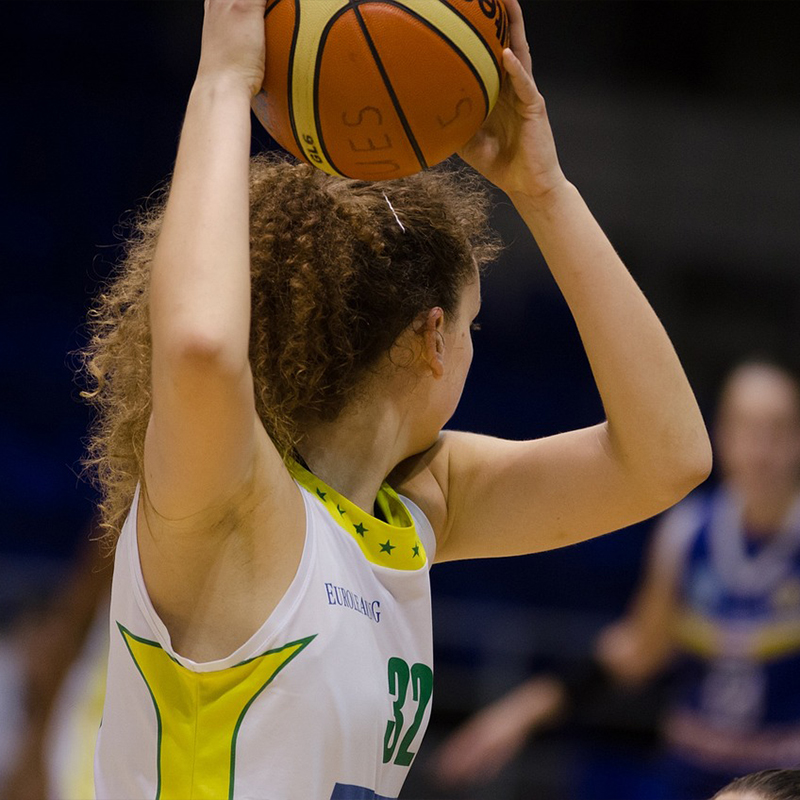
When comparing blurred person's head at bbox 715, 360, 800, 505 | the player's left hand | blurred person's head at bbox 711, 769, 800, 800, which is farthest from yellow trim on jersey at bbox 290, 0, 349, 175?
blurred person's head at bbox 715, 360, 800, 505

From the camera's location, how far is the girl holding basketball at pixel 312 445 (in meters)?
1.50

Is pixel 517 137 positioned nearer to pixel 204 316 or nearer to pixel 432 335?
pixel 432 335

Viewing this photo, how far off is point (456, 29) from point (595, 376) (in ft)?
1.85

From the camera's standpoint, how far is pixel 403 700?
182cm

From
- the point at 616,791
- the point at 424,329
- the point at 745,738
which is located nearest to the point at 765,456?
the point at 745,738

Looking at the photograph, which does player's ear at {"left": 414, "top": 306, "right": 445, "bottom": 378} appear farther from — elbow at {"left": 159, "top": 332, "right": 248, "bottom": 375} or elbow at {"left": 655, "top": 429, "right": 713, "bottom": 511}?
elbow at {"left": 159, "top": 332, "right": 248, "bottom": 375}

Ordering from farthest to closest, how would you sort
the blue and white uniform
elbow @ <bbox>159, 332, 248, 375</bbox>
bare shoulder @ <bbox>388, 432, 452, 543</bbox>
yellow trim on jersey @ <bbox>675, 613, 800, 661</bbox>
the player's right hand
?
yellow trim on jersey @ <bbox>675, 613, 800, 661</bbox> → the blue and white uniform → bare shoulder @ <bbox>388, 432, 452, 543</bbox> → the player's right hand → elbow @ <bbox>159, 332, 248, 375</bbox>

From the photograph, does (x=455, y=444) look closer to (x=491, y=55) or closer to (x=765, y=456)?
(x=491, y=55)

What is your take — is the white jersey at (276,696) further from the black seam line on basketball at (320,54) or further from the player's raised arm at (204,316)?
the black seam line on basketball at (320,54)

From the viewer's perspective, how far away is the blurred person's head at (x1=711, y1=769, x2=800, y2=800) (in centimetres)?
191

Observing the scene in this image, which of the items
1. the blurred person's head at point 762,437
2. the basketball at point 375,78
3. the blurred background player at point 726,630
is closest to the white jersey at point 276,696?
the basketball at point 375,78

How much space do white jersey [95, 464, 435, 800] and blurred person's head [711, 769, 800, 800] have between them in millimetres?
566

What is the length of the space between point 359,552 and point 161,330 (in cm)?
51

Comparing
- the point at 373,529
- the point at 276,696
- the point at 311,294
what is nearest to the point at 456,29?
the point at 311,294
